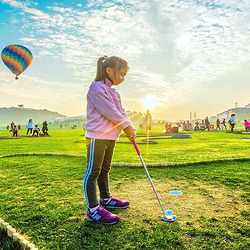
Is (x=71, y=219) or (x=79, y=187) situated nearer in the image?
(x=71, y=219)

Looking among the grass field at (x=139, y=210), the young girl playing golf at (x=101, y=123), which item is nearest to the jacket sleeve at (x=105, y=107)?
the young girl playing golf at (x=101, y=123)

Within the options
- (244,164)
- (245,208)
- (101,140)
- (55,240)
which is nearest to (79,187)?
(101,140)

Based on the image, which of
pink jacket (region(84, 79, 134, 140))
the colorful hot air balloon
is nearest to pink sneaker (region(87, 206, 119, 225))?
pink jacket (region(84, 79, 134, 140))

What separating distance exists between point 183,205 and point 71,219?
1528 millimetres

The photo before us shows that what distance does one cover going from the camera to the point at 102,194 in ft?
11.7

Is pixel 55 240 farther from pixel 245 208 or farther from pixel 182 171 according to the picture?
pixel 182 171

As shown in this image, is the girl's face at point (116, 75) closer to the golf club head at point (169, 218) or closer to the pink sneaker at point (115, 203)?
the pink sneaker at point (115, 203)

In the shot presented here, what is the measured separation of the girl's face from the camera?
334cm

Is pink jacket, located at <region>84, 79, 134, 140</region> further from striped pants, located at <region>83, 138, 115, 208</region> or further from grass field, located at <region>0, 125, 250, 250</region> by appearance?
grass field, located at <region>0, 125, 250, 250</region>

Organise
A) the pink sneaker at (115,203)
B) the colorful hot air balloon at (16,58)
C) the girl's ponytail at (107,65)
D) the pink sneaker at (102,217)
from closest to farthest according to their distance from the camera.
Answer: the pink sneaker at (102,217), the girl's ponytail at (107,65), the pink sneaker at (115,203), the colorful hot air balloon at (16,58)

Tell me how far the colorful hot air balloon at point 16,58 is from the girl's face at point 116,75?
26.7 m

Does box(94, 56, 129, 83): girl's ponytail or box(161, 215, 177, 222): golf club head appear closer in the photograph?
box(161, 215, 177, 222): golf club head

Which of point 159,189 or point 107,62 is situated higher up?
point 107,62

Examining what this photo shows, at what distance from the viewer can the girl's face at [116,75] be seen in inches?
131
